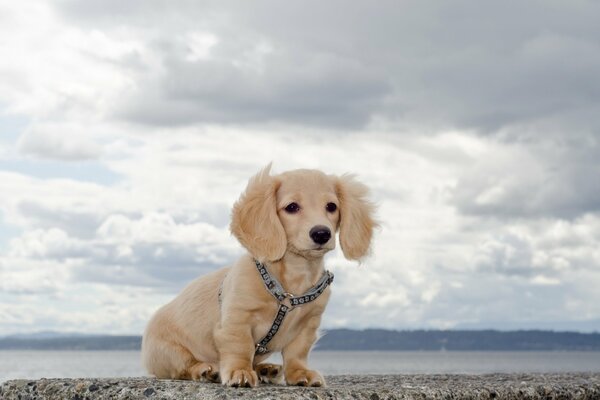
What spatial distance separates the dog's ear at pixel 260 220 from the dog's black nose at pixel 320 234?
37cm

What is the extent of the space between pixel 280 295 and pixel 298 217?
62 cm

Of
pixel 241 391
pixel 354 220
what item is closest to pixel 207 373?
pixel 241 391

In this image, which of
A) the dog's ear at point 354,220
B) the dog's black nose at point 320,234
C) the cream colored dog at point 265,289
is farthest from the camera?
the dog's ear at point 354,220

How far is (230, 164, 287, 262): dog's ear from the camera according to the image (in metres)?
6.45

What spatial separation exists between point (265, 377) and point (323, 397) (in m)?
1.42

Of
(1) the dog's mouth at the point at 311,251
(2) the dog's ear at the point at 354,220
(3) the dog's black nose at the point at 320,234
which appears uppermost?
(2) the dog's ear at the point at 354,220

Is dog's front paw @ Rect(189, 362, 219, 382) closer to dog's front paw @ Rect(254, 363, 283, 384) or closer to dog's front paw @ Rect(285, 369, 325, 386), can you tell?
dog's front paw @ Rect(254, 363, 283, 384)

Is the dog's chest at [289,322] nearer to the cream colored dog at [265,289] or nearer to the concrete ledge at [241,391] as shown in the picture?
the cream colored dog at [265,289]

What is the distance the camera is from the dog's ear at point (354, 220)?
6793mm

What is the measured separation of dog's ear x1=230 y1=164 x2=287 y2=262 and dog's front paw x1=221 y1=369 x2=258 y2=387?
851 mm

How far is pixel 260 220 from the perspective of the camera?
653cm

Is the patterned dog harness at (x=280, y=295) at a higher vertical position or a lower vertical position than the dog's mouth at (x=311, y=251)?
lower

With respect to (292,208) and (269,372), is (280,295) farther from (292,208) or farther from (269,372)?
(269,372)

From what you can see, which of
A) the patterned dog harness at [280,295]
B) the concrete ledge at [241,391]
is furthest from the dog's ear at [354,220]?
the concrete ledge at [241,391]
